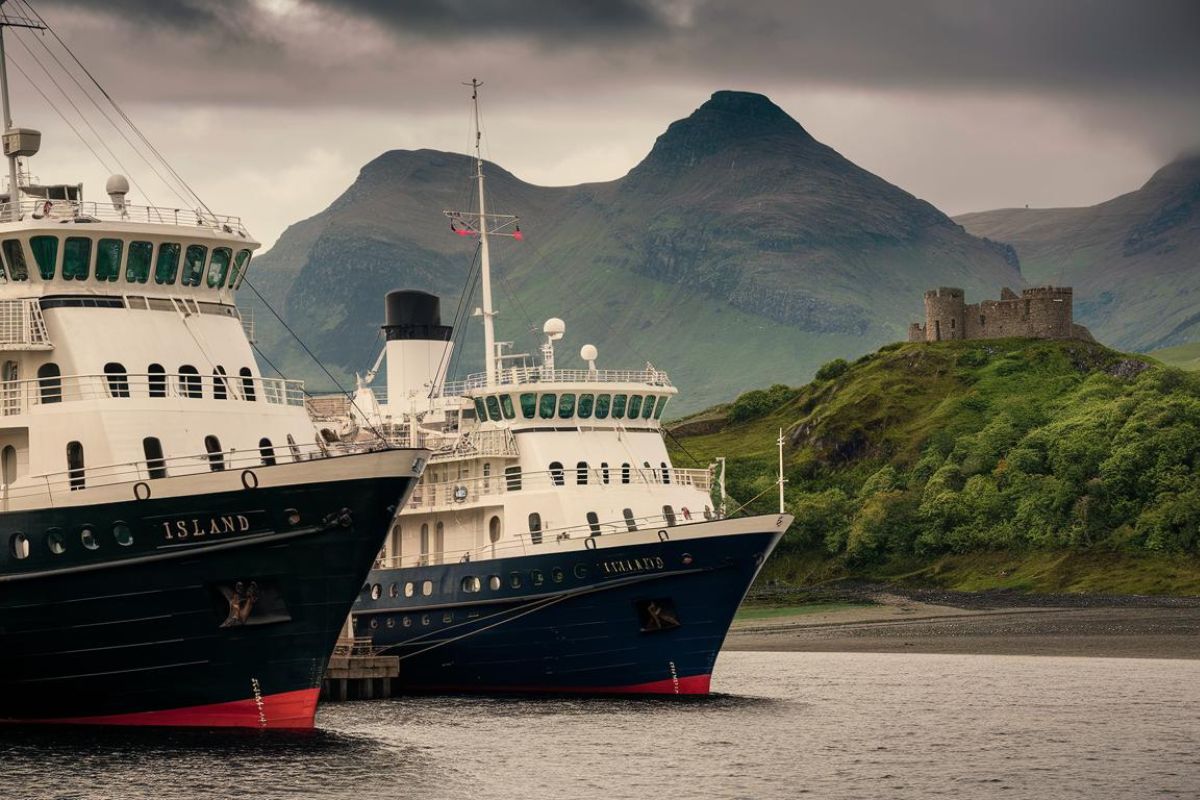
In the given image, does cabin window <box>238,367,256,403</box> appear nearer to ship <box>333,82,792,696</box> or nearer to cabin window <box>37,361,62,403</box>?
cabin window <box>37,361,62,403</box>

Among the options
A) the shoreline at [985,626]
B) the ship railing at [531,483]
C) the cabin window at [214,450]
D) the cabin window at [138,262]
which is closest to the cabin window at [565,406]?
the ship railing at [531,483]

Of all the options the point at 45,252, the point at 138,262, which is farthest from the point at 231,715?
the point at 45,252

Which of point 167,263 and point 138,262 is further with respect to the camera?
point 167,263

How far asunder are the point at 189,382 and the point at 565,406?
17.2 meters

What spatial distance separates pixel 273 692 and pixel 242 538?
11.8 ft

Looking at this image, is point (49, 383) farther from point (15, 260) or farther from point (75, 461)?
point (15, 260)

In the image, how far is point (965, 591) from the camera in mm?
105625

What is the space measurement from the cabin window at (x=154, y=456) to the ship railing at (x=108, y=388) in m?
1.25

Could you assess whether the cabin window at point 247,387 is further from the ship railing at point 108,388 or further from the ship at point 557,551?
the ship at point 557,551

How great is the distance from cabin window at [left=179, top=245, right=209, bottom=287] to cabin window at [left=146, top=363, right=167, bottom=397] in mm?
2551

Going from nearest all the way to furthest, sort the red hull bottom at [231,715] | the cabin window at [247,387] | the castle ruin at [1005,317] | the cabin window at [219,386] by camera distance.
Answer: the red hull bottom at [231,715] < the cabin window at [219,386] < the cabin window at [247,387] < the castle ruin at [1005,317]

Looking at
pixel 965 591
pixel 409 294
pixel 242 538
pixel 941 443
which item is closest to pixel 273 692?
pixel 242 538

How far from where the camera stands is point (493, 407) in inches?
2345

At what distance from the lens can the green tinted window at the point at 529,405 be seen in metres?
58.7
